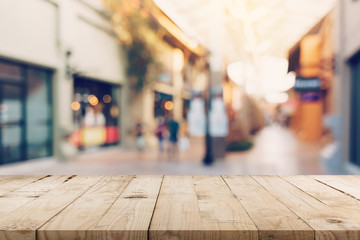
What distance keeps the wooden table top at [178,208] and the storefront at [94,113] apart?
816cm

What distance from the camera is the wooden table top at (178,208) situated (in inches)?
38.9

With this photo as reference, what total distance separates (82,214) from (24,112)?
24.2 feet

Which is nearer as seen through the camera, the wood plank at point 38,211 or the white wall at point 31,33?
the wood plank at point 38,211

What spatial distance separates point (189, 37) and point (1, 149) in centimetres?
509

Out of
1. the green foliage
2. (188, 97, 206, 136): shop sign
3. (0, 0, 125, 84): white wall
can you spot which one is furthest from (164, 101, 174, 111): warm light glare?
(188, 97, 206, 136): shop sign

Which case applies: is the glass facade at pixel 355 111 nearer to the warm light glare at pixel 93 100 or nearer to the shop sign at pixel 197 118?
the shop sign at pixel 197 118

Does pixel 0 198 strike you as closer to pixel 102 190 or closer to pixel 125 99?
pixel 102 190

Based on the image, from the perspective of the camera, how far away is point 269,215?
113 cm

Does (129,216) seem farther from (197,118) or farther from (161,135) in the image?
(161,135)

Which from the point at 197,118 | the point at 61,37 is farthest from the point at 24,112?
the point at 197,118

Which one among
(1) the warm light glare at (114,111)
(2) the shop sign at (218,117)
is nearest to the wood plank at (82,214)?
(2) the shop sign at (218,117)

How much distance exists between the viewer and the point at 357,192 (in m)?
1.52

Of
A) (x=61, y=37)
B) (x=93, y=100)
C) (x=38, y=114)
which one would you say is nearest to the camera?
(x=38, y=114)

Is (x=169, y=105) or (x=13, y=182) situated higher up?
(x=169, y=105)
